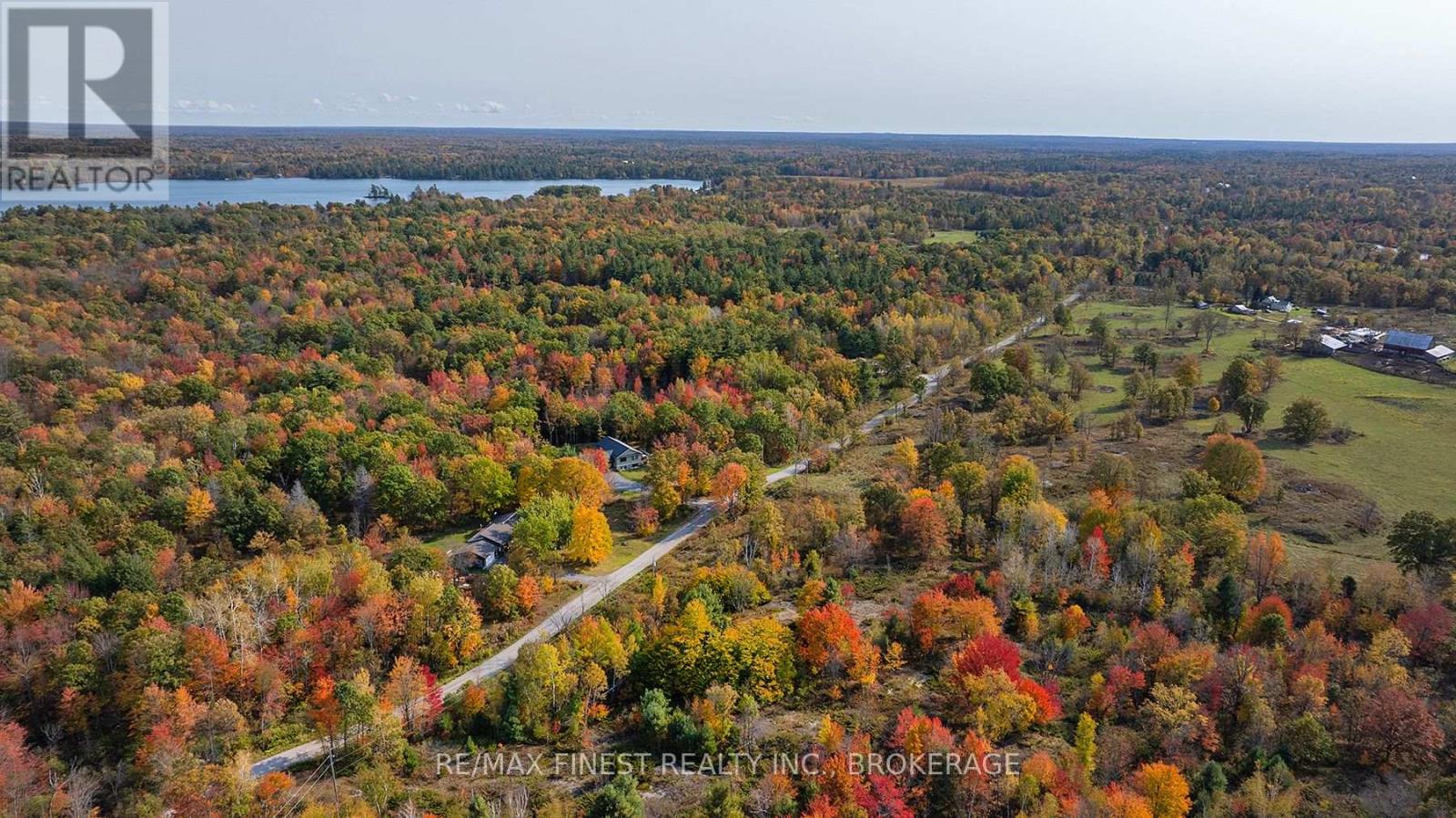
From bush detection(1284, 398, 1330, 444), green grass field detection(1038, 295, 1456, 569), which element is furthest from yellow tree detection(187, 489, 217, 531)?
bush detection(1284, 398, 1330, 444)

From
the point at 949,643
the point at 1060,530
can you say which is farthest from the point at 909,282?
the point at 949,643

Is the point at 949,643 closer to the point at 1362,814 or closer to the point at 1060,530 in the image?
the point at 1060,530

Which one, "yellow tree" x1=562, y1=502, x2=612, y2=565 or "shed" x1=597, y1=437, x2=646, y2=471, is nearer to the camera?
"yellow tree" x1=562, y1=502, x2=612, y2=565

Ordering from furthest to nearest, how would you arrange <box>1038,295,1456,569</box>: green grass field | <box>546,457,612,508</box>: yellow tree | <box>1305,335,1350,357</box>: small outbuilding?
1. <box>1305,335,1350,357</box>: small outbuilding
2. <box>1038,295,1456,569</box>: green grass field
3. <box>546,457,612,508</box>: yellow tree

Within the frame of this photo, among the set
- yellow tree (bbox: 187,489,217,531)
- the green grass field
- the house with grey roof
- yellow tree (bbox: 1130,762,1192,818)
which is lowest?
yellow tree (bbox: 1130,762,1192,818)

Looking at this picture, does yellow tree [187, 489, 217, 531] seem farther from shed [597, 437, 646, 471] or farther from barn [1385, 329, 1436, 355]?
barn [1385, 329, 1436, 355]

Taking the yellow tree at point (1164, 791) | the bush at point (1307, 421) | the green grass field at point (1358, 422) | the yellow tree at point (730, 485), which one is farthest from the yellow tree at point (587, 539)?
the bush at point (1307, 421)

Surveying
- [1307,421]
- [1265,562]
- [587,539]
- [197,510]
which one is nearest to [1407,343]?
[1307,421]

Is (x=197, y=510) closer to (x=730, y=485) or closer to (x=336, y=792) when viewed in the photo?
(x=336, y=792)

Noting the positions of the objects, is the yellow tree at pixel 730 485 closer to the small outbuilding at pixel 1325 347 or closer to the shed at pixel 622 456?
the shed at pixel 622 456
